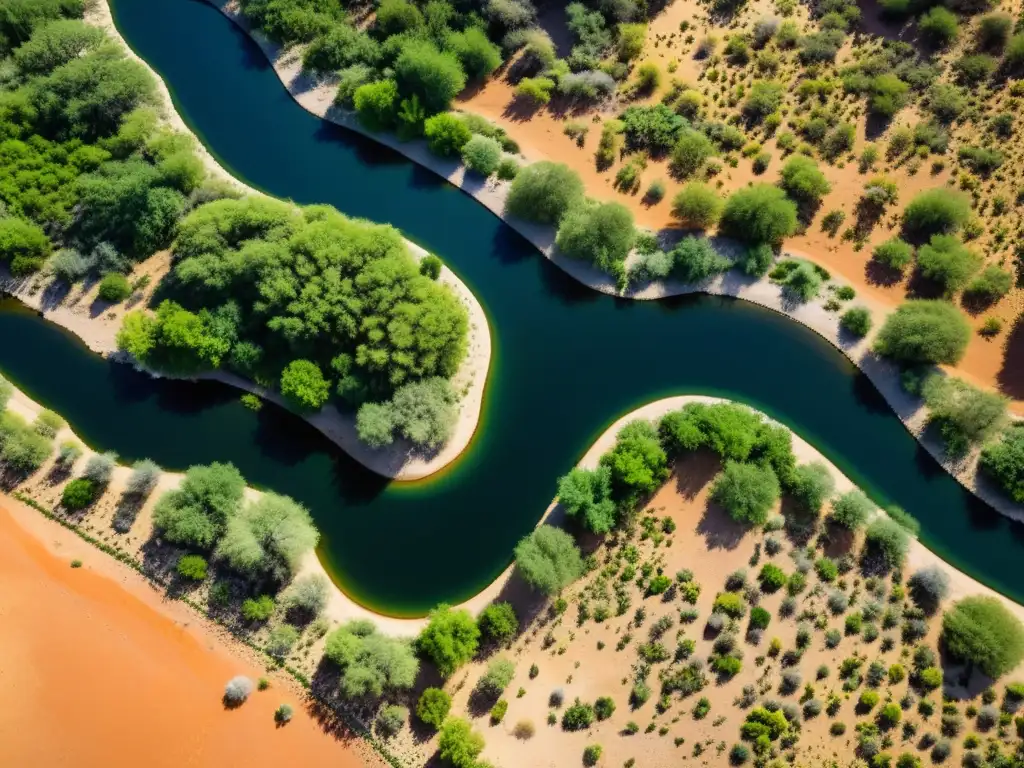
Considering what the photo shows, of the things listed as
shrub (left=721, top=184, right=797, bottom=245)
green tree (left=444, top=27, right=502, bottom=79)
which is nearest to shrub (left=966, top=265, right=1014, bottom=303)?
→ shrub (left=721, top=184, right=797, bottom=245)

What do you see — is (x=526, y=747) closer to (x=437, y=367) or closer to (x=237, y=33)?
(x=437, y=367)

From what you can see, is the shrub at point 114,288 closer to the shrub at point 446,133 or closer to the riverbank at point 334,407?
the riverbank at point 334,407

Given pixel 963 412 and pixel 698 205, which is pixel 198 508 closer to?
pixel 698 205

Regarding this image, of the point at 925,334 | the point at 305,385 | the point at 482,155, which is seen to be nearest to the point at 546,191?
the point at 482,155

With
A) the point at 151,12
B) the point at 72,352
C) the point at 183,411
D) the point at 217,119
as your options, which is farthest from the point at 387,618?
the point at 151,12

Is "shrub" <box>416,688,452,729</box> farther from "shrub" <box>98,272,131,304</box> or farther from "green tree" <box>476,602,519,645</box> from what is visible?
"shrub" <box>98,272,131,304</box>

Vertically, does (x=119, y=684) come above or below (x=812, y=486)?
below
